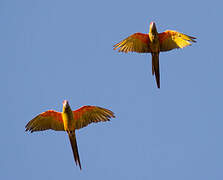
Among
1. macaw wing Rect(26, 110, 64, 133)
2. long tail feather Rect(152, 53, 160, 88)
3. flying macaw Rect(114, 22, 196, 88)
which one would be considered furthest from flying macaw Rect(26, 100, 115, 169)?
flying macaw Rect(114, 22, 196, 88)

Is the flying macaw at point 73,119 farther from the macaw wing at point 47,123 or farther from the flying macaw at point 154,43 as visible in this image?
the flying macaw at point 154,43

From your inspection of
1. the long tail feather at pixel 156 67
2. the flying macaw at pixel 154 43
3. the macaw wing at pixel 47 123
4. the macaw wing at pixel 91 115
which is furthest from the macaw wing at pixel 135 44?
the macaw wing at pixel 47 123

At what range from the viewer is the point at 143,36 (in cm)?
1783

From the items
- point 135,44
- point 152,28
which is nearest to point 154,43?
point 152,28

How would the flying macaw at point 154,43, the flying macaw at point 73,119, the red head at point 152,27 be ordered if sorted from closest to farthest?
1. the flying macaw at point 73,119
2. the red head at point 152,27
3. the flying macaw at point 154,43

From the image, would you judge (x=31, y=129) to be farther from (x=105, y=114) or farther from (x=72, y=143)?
(x=105, y=114)

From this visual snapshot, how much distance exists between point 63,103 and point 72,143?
4.94 ft

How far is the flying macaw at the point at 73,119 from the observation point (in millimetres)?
16703

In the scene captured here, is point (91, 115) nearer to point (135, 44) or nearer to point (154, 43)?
point (135, 44)

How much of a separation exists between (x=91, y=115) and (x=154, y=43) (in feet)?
12.3

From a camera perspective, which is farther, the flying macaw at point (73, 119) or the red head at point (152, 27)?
the red head at point (152, 27)

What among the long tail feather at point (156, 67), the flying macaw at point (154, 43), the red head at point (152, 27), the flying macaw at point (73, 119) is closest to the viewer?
the flying macaw at point (73, 119)

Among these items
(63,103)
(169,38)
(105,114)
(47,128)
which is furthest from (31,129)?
(169,38)

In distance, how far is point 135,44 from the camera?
18.1 metres
